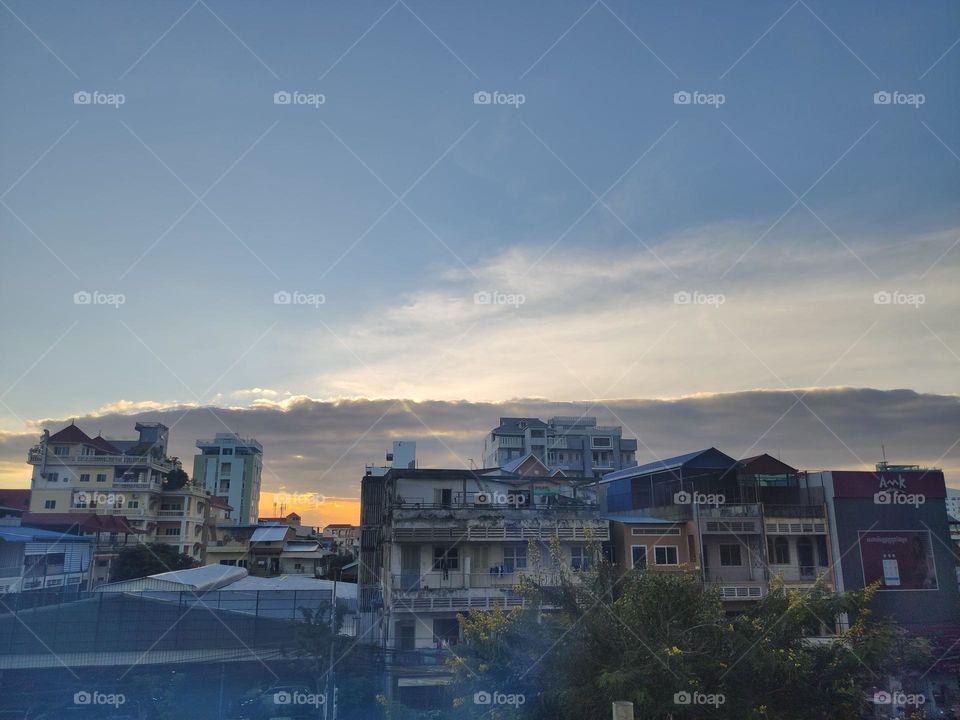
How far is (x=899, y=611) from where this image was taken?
2431cm

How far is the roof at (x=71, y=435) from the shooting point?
43531 mm

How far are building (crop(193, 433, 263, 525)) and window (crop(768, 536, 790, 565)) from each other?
56.6 metres

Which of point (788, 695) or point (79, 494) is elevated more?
point (79, 494)

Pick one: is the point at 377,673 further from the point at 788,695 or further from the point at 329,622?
the point at 788,695

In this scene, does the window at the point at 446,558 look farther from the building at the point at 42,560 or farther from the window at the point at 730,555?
the building at the point at 42,560

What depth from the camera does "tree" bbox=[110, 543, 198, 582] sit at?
36906mm

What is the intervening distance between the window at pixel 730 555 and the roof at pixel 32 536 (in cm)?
2745

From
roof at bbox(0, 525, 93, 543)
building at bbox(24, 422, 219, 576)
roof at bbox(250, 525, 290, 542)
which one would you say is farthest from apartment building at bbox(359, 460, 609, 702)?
roof at bbox(250, 525, 290, 542)

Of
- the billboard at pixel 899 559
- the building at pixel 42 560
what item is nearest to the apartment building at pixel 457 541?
the billboard at pixel 899 559

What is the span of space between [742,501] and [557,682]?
62.7 ft

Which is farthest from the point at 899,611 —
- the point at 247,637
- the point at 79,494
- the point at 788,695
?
the point at 79,494

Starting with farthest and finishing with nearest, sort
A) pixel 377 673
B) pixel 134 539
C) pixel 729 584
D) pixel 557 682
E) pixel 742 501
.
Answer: pixel 134 539 < pixel 742 501 < pixel 729 584 < pixel 377 673 < pixel 557 682

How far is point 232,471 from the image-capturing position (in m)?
70.4

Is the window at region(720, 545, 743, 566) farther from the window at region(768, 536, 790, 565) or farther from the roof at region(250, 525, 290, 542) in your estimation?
the roof at region(250, 525, 290, 542)
